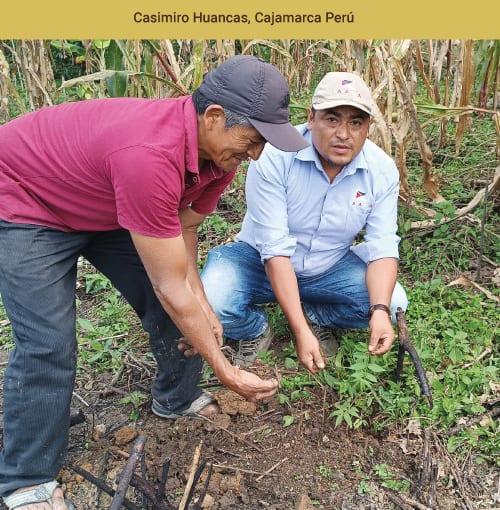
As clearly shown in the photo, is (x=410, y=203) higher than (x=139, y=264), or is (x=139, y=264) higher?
(x=139, y=264)

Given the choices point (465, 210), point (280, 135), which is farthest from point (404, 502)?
point (465, 210)

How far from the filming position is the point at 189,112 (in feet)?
5.42

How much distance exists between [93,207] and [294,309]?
963 mm

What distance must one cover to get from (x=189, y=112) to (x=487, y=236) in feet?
8.03

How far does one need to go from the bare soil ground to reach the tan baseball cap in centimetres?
124

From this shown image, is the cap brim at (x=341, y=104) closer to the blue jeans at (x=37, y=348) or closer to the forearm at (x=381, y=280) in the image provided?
the forearm at (x=381, y=280)

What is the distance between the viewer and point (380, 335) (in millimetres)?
2334

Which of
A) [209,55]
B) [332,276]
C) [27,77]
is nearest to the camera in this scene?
[332,276]

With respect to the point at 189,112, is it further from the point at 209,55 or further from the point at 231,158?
the point at 209,55

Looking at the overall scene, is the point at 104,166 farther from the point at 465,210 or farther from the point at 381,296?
the point at 465,210

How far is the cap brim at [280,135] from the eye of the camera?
5.16ft

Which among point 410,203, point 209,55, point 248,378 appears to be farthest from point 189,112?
point 209,55

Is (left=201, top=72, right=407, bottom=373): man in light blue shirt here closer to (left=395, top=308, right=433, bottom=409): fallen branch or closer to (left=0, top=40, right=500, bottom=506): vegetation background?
(left=395, top=308, right=433, bottom=409): fallen branch

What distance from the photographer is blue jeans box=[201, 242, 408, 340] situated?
8.95 ft
